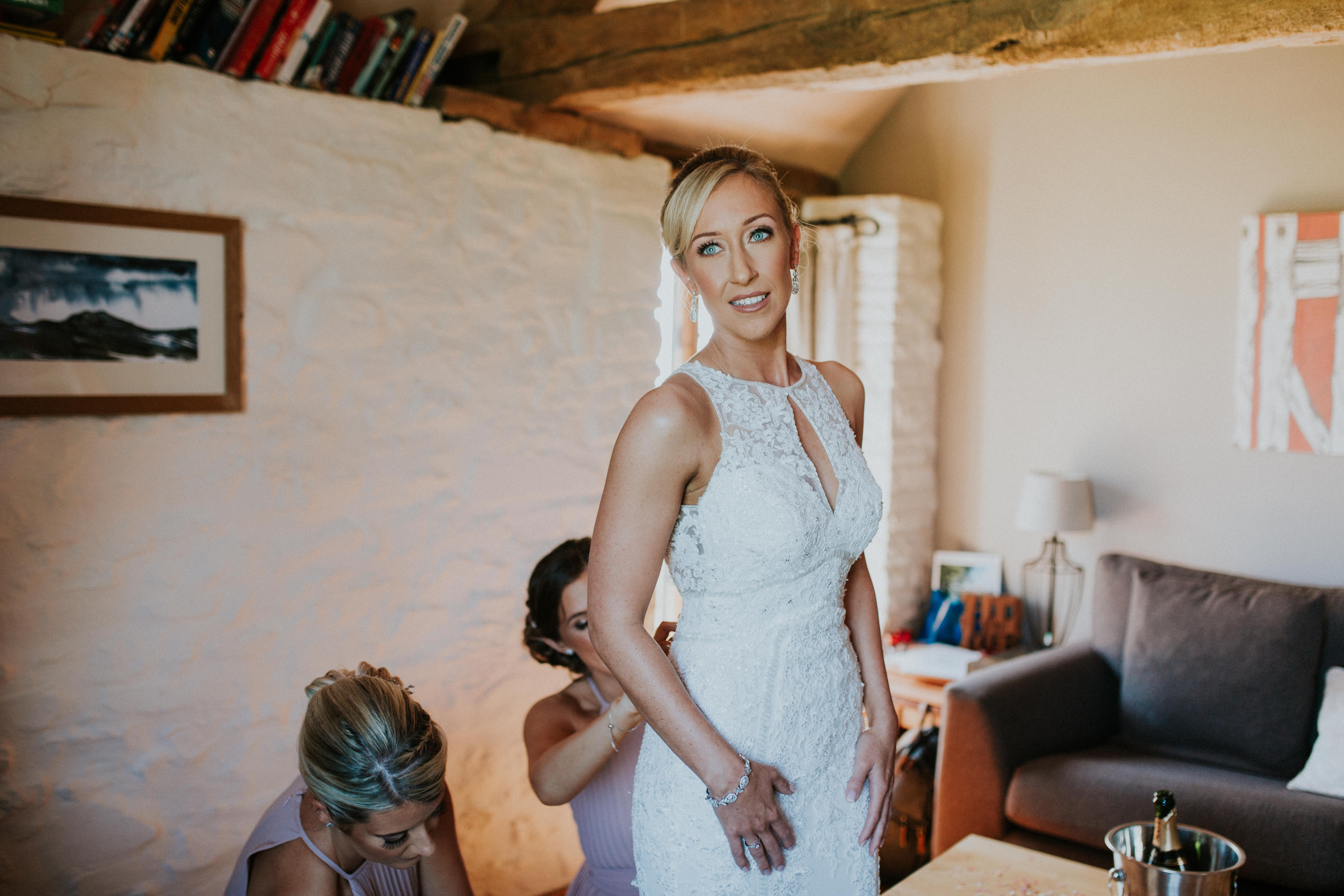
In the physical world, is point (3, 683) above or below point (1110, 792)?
above

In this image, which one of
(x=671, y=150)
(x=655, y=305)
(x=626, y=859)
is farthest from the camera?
(x=671, y=150)

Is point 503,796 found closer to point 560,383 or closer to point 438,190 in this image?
point 560,383

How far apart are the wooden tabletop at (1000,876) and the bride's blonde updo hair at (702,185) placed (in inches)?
49.7

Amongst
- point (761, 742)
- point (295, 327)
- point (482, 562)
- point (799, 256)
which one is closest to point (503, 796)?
point (482, 562)

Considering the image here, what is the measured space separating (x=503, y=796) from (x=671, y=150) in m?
2.20

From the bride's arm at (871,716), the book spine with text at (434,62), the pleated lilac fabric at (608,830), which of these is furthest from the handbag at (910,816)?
the book spine with text at (434,62)

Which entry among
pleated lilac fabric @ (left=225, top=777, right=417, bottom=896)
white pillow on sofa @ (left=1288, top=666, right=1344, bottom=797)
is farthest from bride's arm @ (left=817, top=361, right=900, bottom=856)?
white pillow on sofa @ (left=1288, top=666, right=1344, bottom=797)

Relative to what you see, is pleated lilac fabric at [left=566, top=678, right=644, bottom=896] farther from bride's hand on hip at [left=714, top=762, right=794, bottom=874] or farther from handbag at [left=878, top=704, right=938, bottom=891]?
handbag at [left=878, top=704, right=938, bottom=891]

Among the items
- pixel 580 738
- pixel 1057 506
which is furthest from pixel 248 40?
pixel 1057 506

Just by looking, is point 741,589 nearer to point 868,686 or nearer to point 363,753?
point 868,686

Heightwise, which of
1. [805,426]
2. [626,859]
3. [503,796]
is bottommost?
[503,796]

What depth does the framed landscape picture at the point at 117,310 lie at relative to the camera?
217 centimetres

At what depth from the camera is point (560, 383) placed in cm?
321

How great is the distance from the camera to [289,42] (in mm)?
2508
